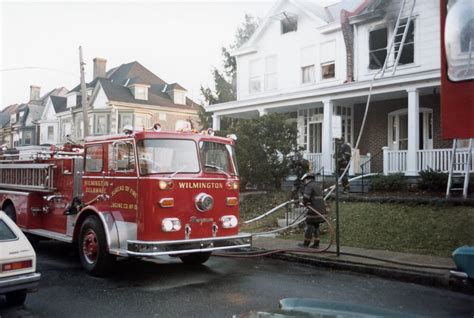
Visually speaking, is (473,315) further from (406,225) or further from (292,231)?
(292,231)

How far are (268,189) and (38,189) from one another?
8787 mm

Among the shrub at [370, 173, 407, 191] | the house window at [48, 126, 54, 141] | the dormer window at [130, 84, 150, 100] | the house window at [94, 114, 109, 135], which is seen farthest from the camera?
the house window at [48, 126, 54, 141]

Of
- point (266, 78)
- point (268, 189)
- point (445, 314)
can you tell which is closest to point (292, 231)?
point (268, 189)

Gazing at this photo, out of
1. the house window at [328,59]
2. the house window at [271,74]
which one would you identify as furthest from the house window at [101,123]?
the house window at [328,59]

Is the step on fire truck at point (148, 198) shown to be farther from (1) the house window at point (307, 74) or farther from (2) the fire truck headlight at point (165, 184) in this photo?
(1) the house window at point (307, 74)

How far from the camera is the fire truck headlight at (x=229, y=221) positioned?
8211mm

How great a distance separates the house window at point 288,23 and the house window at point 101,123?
74.9 ft

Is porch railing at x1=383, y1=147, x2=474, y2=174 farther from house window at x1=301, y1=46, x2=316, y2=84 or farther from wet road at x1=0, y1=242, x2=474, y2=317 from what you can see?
wet road at x1=0, y1=242, x2=474, y2=317

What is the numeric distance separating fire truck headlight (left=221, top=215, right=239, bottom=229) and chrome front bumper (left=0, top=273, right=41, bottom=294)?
3318 millimetres

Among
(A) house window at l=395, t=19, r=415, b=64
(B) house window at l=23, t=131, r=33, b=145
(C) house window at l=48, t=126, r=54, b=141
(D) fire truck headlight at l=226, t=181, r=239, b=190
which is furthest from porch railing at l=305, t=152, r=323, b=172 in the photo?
(B) house window at l=23, t=131, r=33, b=145

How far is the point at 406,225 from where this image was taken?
11.0 m

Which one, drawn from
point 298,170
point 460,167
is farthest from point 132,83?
point 460,167

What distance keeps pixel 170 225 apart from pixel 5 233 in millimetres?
2449

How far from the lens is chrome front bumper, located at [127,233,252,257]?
282 inches
